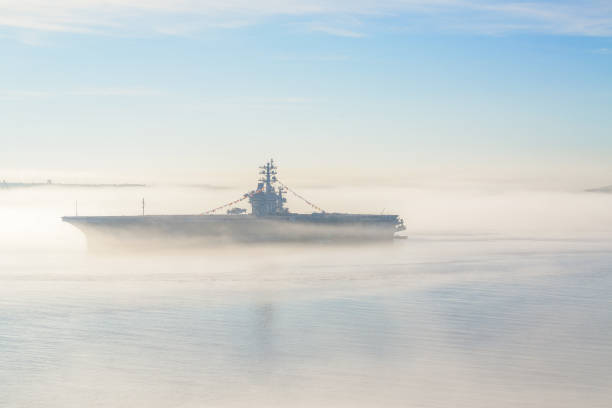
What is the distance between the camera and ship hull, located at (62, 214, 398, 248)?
66.4m

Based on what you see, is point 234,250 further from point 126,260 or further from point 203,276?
point 203,276

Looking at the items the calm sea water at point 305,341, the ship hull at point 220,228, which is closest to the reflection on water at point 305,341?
the calm sea water at point 305,341

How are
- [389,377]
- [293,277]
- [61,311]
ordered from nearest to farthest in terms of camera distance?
[389,377] < [61,311] < [293,277]

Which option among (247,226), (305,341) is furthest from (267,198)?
(305,341)

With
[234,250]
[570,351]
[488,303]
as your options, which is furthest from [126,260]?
[570,351]

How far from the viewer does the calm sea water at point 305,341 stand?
14.6 m

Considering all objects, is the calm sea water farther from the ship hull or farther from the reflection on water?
the ship hull

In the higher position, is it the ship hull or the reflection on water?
the ship hull

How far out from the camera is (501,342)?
66.4 ft

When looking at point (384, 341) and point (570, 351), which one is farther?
point (384, 341)

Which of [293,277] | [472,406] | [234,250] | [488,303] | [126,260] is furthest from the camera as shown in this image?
[234,250]

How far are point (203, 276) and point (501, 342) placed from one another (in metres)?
25.3

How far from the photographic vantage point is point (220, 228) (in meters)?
71.3

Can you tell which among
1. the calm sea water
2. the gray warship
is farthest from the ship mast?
the calm sea water
